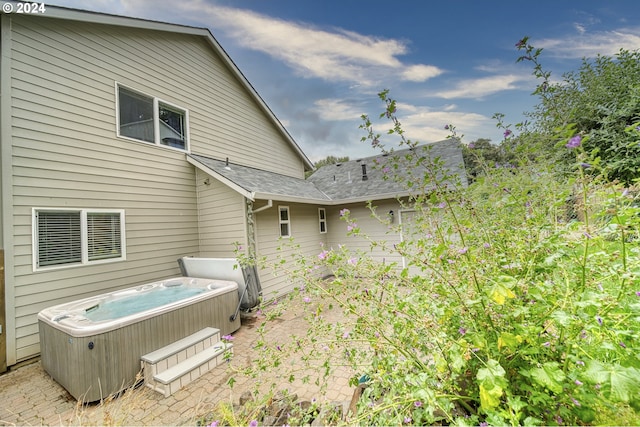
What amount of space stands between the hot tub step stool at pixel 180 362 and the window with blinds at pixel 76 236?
8.76ft

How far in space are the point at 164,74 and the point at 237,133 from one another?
2.39 m

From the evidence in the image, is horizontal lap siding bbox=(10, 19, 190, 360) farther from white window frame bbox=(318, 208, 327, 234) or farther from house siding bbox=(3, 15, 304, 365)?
white window frame bbox=(318, 208, 327, 234)

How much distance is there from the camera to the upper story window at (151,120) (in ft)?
17.9

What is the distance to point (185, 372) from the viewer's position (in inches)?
128

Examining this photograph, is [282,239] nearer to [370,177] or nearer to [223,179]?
[223,179]

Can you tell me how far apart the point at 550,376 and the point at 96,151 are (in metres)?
6.85

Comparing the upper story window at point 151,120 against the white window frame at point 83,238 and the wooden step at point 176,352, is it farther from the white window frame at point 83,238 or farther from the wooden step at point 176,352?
the wooden step at point 176,352

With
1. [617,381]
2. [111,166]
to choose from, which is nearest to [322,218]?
[111,166]

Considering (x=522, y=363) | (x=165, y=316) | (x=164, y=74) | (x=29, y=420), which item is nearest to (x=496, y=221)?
(x=522, y=363)

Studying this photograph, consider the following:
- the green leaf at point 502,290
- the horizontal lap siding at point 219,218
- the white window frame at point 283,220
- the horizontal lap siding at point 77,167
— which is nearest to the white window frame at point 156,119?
the horizontal lap siding at point 77,167

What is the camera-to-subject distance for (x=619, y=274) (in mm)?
1065

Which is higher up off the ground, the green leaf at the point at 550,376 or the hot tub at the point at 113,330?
the green leaf at the point at 550,376

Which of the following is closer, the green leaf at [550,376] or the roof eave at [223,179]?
the green leaf at [550,376]
